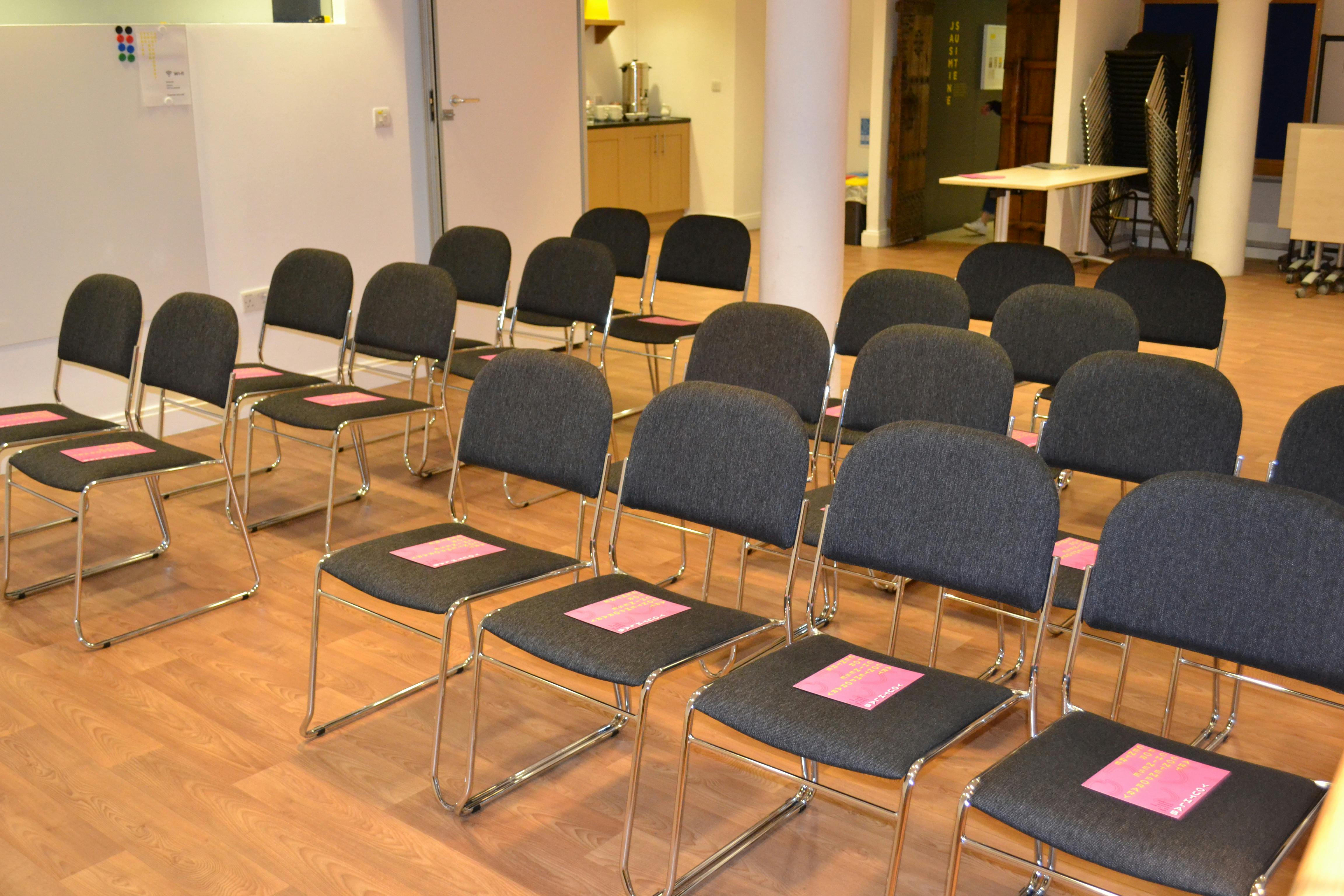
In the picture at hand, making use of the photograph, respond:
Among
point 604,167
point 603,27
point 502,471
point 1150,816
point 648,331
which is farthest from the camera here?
point 603,27

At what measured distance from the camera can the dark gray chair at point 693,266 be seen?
5.57 meters

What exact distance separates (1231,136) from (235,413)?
824 cm

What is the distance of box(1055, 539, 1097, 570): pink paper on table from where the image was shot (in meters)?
3.05

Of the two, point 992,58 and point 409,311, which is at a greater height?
point 992,58

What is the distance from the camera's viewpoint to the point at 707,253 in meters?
5.84

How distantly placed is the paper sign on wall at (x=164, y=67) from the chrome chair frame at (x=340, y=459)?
1.61 m

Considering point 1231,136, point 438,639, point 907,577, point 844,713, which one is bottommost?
point 438,639

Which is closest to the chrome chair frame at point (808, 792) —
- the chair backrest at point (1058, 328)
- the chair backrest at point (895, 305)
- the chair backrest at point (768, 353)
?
the chair backrest at point (768, 353)

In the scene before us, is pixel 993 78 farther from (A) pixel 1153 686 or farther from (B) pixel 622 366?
(A) pixel 1153 686

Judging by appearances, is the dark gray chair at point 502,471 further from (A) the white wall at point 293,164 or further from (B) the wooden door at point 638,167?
(B) the wooden door at point 638,167

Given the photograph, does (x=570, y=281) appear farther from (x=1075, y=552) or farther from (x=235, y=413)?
(x=1075, y=552)

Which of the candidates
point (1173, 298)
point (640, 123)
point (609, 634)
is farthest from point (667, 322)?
point (640, 123)

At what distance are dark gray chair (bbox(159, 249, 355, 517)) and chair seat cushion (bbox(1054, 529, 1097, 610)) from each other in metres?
2.94

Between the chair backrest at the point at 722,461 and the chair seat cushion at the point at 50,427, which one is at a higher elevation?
the chair backrest at the point at 722,461
